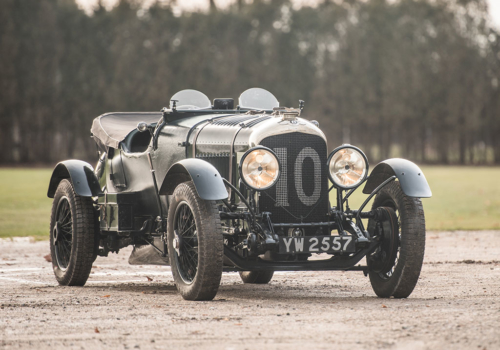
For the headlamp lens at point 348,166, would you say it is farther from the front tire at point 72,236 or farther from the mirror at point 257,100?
the front tire at point 72,236

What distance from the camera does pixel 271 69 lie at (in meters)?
64.1

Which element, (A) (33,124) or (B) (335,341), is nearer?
(B) (335,341)

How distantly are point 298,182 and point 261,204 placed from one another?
0.42 meters

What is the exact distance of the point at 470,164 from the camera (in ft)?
195

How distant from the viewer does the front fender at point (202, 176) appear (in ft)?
23.0

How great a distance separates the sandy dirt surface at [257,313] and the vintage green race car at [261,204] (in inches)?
13.6

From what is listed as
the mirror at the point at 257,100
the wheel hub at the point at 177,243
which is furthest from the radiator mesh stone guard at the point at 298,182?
the mirror at the point at 257,100

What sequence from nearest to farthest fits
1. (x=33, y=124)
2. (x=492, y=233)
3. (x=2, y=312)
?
(x=2, y=312) < (x=492, y=233) < (x=33, y=124)

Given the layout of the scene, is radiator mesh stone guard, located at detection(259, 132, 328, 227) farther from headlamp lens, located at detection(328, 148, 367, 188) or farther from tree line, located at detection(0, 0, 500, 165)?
tree line, located at detection(0, 0, 500, 165)

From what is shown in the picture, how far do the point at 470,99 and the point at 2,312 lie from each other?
56488 millimetres

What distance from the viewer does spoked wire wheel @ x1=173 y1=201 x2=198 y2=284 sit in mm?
7406

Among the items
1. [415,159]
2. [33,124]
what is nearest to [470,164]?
[415,159]

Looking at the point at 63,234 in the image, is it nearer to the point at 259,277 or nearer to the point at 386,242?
the point at 259,277

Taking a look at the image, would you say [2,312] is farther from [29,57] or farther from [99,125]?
[29,57]
